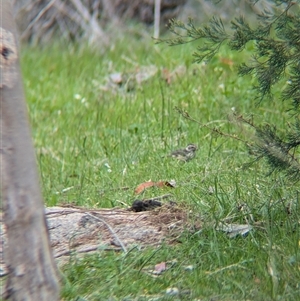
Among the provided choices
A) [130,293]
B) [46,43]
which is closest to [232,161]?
[130,293]

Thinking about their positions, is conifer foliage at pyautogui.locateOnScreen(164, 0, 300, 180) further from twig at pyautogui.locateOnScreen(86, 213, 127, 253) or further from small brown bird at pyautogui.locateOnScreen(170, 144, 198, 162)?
small brown bird at pyautogui.locateOnScreen(170, 144, 198, 162)

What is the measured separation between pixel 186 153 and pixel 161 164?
24 cm

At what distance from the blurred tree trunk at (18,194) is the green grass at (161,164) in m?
0.41

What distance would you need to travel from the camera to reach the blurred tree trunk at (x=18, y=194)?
2727mm

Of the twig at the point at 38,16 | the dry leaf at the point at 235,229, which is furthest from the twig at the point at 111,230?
the twig at the point at 38,16

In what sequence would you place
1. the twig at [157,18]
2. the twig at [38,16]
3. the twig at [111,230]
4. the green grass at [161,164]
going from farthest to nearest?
the twig at [38,16] < the twig at [157,18] < the twig at [111,230] < the green grass at [161,164]

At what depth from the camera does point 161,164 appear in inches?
204

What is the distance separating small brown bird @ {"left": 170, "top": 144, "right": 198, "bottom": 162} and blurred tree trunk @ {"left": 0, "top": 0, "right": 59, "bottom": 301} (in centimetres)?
247

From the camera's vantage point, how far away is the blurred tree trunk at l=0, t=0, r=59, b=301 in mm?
2727

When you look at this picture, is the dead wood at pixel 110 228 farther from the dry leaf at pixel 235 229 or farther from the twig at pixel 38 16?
the twig at pixel 38 16

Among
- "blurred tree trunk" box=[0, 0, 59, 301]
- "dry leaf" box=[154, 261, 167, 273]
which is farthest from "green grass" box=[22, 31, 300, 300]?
Result: "blurred tree trunk" box=[0, 0, 59, 301]

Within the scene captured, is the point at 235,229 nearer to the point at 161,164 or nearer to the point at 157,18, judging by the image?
the point at 161,164

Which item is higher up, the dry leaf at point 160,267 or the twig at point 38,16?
the twig at point 38,16

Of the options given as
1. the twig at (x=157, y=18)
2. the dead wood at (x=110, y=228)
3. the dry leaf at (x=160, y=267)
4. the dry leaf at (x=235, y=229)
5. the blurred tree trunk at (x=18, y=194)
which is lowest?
the dry leaf at (x=160, y=267)
